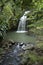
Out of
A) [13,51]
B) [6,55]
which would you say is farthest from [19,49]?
[6,55]

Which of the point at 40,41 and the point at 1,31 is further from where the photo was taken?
the point at 1,31

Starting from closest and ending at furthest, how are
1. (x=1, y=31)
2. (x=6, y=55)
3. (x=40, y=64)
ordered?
1. (x=40, y=64)
2. (x=6, y=55)
3. (x=1, y=31)

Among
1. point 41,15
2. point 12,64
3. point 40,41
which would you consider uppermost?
point 41,15

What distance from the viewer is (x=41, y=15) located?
609cm

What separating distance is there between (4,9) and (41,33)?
11.4 metres

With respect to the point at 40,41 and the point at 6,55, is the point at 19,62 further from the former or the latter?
the point at 40,41

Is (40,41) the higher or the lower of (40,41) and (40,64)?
the higher

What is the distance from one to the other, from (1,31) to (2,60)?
290 cm

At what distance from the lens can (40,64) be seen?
19.7 feet

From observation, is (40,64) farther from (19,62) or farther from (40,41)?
(19,62)

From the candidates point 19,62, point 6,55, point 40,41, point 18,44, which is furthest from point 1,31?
point 40,41

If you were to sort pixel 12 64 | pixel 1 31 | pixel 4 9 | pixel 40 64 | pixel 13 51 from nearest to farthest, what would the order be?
pixel 40 64, pixel 12 64, pixel 13 51, pixel 1 31, pixel 4 9

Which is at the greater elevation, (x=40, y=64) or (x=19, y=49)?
(x=40, y=64)

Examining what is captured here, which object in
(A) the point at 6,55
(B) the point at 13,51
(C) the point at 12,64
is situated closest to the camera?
(C) the point at 12,64
